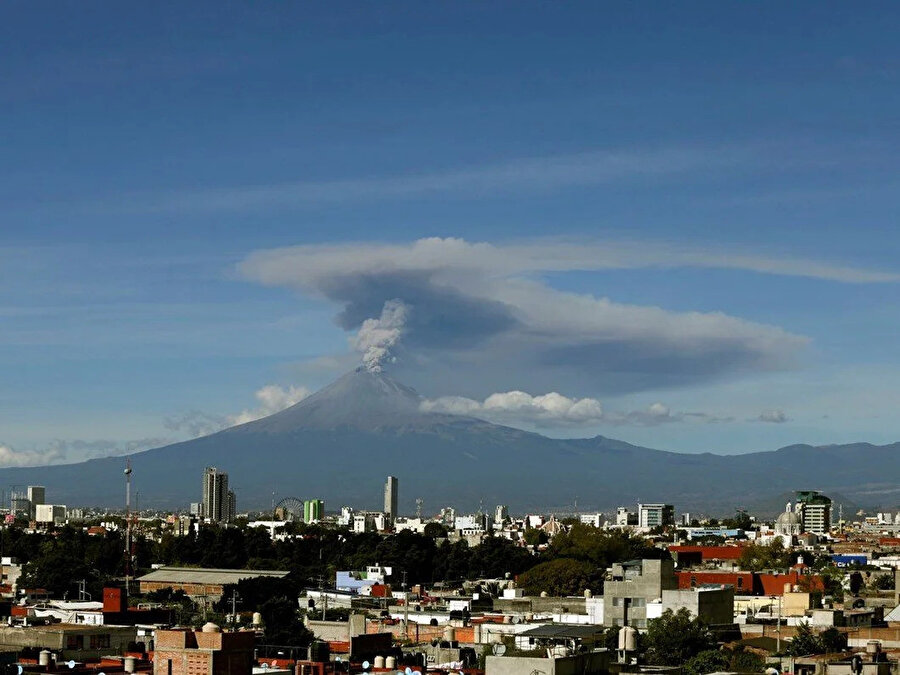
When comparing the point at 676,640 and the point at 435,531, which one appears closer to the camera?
the point at 676,640

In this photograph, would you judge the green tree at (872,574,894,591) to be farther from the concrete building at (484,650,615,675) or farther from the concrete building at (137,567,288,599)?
the concrete building at (484,650,615,675)

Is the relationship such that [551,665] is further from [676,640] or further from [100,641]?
[100,641]

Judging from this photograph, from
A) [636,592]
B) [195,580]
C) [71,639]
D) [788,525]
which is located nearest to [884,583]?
[636,592]

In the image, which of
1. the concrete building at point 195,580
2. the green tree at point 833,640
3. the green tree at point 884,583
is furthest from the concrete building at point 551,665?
the concrete building at point 195,580

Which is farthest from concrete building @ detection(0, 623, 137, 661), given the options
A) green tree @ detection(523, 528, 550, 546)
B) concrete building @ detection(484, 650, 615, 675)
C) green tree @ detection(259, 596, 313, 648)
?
green tree @ detection(523, 528, 550, 546)

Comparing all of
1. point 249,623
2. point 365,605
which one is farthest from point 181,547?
point 249,623

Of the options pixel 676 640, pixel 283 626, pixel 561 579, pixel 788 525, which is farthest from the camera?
pixel 788 525
